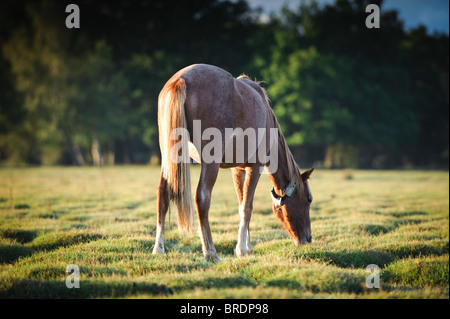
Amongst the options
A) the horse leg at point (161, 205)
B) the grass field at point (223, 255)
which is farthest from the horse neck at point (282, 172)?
the horse leg at point (161, 205)

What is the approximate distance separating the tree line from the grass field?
73.8 ft

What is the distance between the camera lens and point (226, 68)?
35656 mm

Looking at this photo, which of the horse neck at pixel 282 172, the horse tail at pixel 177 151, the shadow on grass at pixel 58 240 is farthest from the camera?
the horse neck at pixel 282 172

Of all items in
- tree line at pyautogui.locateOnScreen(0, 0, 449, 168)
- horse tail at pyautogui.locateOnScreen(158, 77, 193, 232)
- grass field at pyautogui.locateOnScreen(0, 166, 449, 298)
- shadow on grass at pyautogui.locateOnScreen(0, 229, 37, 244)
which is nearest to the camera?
grass field at pyautogui.locateOnScreen(0, 166, 449, 298)

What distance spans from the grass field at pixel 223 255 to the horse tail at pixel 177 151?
1.71ft

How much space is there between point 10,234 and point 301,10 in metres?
36.7

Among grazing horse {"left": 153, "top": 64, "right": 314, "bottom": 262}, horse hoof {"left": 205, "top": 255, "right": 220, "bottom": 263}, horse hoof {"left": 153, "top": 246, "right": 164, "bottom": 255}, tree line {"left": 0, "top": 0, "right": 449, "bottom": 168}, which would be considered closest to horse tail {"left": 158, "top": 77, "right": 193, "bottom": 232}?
grazing horse {"left": 153, "top": 64, "right": 314, "bottom": 262}

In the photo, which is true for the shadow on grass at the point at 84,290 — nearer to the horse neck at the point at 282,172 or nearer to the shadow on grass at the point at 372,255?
the shadow on grass at the point at 372,255

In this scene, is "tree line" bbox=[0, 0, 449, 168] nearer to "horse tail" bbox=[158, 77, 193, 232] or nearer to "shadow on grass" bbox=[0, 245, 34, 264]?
"shadow on grass" bbox=[0, 245, 34, 264]

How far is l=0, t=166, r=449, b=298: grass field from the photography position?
370 cm

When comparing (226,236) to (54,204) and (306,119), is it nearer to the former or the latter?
(54,204)

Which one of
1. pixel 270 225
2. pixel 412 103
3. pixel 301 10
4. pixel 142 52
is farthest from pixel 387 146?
pixel 270 225

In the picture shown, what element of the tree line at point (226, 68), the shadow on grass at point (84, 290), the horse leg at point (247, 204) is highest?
the tree line at point (226, 68)

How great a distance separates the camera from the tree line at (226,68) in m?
30.4
